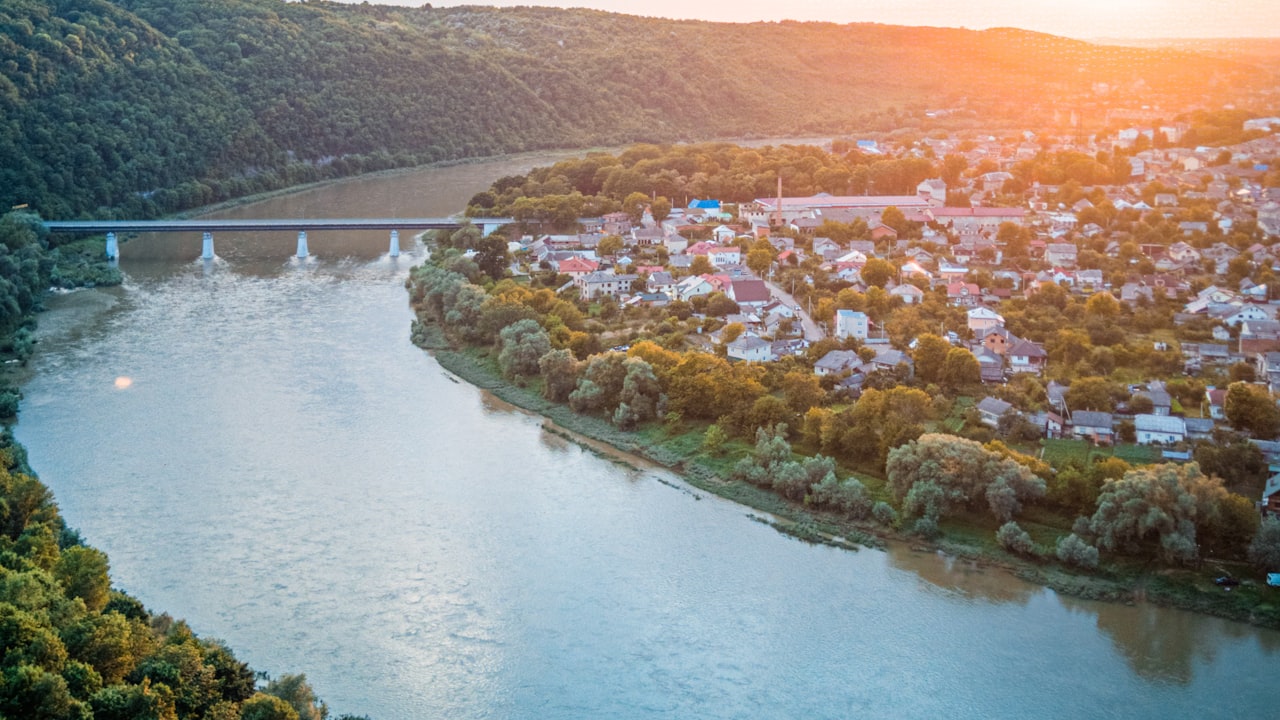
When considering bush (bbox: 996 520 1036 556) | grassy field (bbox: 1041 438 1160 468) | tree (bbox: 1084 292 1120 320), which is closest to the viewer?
bush (bbox: 996 520 1036 556)

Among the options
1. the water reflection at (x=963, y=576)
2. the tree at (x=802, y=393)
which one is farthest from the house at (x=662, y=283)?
the water reflection at (x=963, y=576)

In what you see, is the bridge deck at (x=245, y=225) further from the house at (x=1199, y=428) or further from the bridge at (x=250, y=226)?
the house at (x=1199, y=428)

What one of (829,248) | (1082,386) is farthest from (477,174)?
(1082,386)

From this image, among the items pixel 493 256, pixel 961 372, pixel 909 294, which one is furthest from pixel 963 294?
pixel 493 256

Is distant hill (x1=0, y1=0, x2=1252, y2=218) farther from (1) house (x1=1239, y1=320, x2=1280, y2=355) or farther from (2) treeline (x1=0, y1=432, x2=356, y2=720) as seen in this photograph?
(1) house (x1=1239, y1=320, x2=1280, y2=355)

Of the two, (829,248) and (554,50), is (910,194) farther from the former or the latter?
(554,50)

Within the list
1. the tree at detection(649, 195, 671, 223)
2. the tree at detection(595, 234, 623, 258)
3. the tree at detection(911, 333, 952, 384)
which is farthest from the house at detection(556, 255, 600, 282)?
the tree at detection(911, 333, 952, 384)
